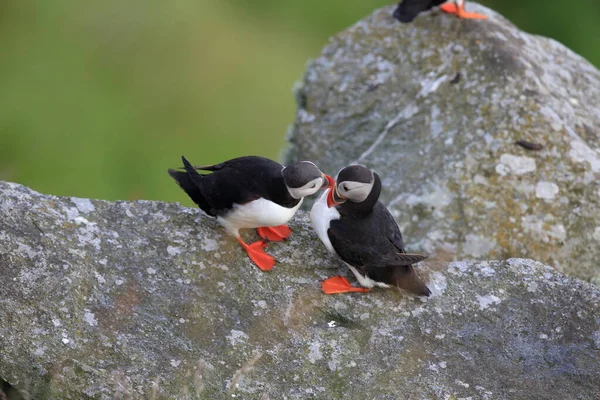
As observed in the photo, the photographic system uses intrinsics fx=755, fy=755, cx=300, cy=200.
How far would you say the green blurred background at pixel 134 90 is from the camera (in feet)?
31.2

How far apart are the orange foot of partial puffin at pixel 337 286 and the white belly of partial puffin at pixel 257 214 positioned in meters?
0.45

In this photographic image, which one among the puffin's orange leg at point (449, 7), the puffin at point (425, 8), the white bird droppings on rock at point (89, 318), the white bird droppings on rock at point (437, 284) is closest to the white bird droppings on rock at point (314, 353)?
the white bird droppings on rock at point (437, 284)

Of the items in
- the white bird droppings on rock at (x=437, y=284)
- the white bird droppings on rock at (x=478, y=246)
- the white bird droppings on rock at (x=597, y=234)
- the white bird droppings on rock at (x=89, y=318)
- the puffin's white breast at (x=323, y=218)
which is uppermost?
the white bird droppings on rock at (x=89, y=318)

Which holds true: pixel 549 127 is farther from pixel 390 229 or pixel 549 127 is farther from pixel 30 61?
pixel 30 61

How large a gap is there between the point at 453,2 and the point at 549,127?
1736 mm

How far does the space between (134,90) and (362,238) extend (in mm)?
6974

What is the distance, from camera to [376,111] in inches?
249

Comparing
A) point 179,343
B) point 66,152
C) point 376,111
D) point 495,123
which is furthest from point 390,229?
point 66,152

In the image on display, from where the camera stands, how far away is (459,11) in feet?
21.6

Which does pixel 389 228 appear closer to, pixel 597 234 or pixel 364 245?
pixel 364 245

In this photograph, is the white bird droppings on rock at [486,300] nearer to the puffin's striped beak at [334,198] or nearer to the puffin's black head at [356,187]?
the puffin's black head at [356,187]

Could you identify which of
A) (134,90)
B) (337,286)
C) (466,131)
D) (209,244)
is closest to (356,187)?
(337,286)

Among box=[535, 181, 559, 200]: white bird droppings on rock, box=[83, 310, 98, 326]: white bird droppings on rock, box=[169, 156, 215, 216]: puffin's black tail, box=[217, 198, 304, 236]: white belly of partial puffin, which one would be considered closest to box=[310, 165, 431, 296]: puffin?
box=[217, 198, 304, 236]: white belly of partial puffin

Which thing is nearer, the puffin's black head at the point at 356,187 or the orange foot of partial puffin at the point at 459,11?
the puffin's black head at the point at 356,187
